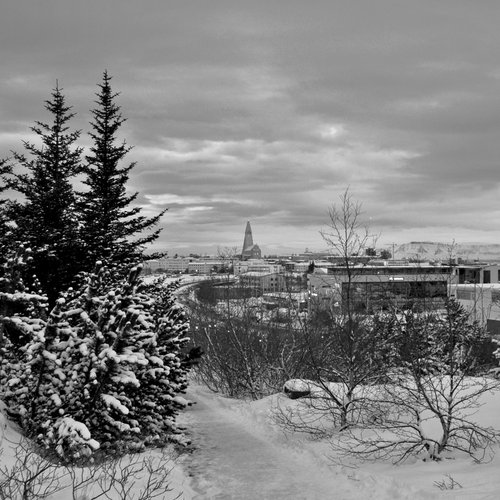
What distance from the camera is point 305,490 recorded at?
36.5 feet

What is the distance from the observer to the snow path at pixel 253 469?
10.9m

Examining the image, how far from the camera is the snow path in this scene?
10938mm

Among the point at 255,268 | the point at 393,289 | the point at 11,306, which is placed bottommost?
the point at 255,268

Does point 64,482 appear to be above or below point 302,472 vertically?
above

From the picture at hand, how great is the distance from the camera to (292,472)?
1240cm

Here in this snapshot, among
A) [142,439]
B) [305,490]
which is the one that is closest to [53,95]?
[142,439]

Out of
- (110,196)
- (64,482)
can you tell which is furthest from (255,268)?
(64,482)

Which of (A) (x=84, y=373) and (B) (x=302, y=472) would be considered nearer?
(A) (x=84, y=373)

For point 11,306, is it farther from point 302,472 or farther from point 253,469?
point 302,472

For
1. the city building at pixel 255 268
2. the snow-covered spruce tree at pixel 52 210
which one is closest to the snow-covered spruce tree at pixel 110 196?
the snow-covered spruce tree at pixel 52 210

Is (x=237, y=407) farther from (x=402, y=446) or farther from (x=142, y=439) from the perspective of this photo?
(x=402, y=446)

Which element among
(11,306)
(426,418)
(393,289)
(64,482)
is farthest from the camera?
(393,289)

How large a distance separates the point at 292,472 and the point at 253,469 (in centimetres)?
91

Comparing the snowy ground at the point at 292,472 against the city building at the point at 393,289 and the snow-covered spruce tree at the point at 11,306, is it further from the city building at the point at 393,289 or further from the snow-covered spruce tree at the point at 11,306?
the city building at the point at 393,289
